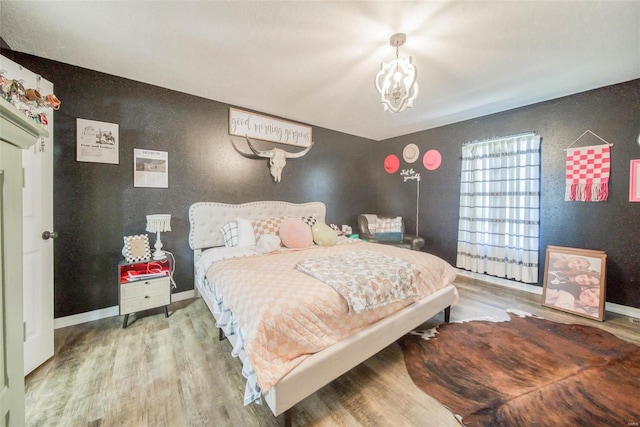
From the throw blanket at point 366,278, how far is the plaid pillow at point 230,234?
1.21 m

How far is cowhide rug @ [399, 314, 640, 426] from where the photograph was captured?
1440 millimetres

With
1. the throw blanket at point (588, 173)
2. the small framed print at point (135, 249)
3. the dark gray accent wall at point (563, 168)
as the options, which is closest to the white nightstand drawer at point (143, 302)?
the small framed print at point (135, 249)

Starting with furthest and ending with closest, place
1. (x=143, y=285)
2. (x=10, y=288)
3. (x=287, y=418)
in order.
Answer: (x=143, y=285) → (x=287, y=418) → (x=10, y=288)

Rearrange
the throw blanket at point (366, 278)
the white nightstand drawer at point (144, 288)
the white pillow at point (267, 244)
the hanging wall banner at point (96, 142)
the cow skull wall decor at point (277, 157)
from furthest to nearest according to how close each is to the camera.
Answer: the cow skull wall decor at point (277, 157) → the white pillow at point (267, 244) → the hanging wall banner at point (96, 142) → the white nightstand drawer at point (144, 288) → the throw blanket at point (366, 278)

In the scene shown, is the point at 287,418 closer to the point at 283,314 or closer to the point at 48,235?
the point at 283,314

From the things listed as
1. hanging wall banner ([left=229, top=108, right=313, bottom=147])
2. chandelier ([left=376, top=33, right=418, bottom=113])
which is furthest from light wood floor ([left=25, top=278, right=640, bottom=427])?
hanging wall banner ([left=229, top=108, right=313, bottom=147])

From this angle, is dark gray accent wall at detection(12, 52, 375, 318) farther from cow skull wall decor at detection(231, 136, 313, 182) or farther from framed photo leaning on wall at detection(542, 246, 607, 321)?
framed photo leaning on wall at detection(542, 246, 607, 321)

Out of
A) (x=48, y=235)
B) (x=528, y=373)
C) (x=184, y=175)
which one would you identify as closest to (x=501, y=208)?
(x=528, y=373)

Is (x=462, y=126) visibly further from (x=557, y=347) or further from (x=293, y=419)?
(x=293, y=419)

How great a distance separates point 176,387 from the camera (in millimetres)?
1635

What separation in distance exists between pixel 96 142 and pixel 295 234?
229 cm

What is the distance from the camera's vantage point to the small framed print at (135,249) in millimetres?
2402

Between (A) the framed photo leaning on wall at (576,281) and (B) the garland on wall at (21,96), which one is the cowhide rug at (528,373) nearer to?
(A) the framed photo leaning on wall at (576,281)

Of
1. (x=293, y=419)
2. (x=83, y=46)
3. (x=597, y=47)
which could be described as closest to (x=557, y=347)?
(x=293, y=419)
